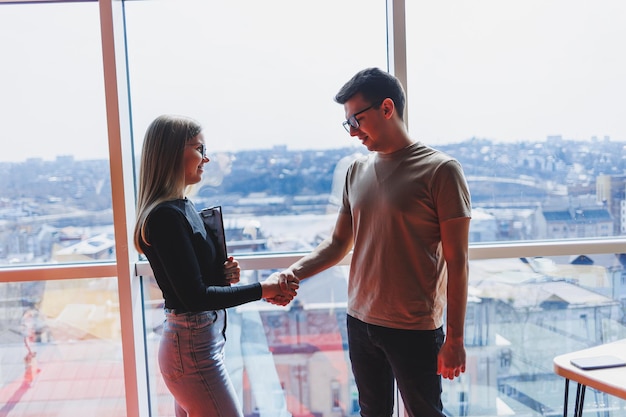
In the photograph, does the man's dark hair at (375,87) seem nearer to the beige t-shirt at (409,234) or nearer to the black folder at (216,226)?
the beige t-shirt at (409,234)

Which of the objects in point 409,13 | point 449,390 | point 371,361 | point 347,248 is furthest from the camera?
point 449,390

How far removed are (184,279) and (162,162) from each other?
40 cm

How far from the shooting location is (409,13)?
2.23m

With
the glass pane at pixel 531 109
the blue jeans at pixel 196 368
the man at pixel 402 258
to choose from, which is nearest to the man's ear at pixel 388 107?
the man at pixel 402 258

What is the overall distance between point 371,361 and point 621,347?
37.7 inches

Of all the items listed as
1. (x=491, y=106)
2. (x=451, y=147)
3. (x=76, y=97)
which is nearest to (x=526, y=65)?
(x=491, y=106)

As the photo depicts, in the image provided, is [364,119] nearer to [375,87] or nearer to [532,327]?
[375,87]

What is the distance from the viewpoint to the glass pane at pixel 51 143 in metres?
2.29

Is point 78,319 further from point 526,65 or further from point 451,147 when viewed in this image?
point 526,65

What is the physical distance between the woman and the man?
0.49 meters

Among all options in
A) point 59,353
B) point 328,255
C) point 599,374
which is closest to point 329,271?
point 328,255

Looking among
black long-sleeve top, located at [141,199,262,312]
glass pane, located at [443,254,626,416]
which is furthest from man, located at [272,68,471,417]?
glass pane, located at [443,254,626,416]

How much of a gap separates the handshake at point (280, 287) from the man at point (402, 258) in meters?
0.26

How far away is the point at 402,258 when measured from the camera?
1.61 m
